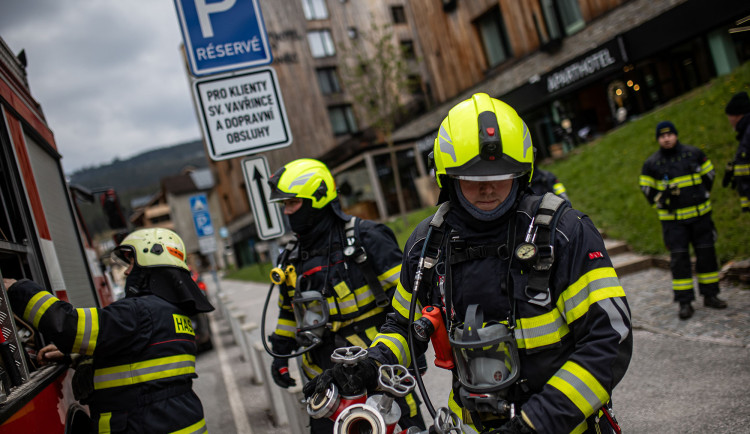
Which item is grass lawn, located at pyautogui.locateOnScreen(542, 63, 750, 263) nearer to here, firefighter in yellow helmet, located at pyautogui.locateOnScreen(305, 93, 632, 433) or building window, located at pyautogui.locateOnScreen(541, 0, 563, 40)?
building window, located at pyautogui.locateOnScreen(541, 0, 563, 40)

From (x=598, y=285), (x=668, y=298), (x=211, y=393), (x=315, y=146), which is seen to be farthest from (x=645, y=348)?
(x=315, y=146)

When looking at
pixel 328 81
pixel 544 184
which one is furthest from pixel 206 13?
pixel 328 81

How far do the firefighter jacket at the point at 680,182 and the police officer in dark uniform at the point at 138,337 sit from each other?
5284 mm

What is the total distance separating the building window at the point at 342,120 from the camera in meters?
41.0

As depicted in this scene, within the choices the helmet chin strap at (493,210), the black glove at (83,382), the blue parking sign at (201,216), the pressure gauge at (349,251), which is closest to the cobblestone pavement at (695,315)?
the pressure gauge at (349,251)

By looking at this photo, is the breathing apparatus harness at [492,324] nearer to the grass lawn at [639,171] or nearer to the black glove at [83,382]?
the black glove at [83,382]

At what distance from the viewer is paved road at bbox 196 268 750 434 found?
154 inches

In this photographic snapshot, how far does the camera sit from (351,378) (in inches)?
80.0

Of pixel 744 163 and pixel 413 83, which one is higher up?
pixel 413 83

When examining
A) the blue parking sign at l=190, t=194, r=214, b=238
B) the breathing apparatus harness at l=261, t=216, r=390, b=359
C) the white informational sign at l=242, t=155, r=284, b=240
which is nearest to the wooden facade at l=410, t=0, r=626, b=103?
the blue parking sign at l=190, t=194, r=214, b=238

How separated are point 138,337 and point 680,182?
5762 millimetres

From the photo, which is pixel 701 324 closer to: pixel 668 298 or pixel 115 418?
pixel 668 298

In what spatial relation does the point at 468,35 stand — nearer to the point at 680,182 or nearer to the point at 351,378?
the point at 680,182

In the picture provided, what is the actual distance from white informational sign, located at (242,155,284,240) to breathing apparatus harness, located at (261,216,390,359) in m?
0.87
